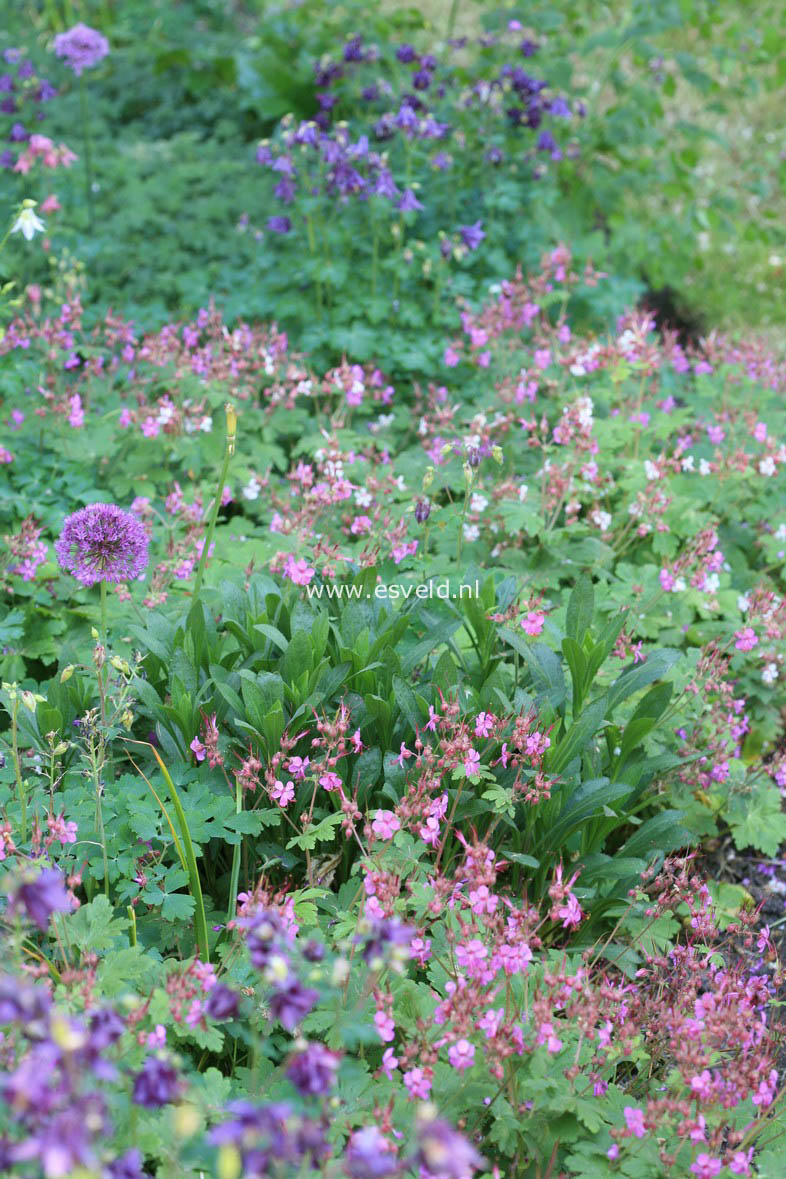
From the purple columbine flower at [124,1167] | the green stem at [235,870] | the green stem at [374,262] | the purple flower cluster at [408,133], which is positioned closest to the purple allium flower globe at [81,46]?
the purple flower cluster at [408,133]

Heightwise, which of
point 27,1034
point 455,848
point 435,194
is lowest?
point 455,848

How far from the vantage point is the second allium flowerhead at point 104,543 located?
225cm

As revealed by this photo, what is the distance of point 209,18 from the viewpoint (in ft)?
24.0

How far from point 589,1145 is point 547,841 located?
0.72 meters

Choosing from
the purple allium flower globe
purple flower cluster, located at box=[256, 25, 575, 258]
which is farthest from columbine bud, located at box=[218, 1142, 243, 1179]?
the purple allium flower globe

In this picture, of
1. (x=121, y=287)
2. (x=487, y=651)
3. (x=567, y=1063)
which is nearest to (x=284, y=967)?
(x=567, y=1063)

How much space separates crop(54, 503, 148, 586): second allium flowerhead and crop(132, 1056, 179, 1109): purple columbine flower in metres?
1.24

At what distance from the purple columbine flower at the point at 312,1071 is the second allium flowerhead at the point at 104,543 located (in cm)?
130

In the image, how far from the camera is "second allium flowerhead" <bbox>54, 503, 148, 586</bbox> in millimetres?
2252

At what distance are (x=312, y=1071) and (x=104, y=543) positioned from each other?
4.35 feet

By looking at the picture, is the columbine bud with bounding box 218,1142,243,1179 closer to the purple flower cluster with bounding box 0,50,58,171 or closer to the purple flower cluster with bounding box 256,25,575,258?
the purple flower cluster with bounding box 256,25,575,258

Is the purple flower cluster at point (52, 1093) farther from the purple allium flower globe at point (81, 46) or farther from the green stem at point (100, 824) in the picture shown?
the purple allium flower globe at point (81, 46)

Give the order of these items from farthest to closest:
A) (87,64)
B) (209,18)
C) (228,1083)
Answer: (209,18)
(87,64)
(228,1083)

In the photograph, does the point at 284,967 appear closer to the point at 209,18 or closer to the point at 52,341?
the point at 52,341
